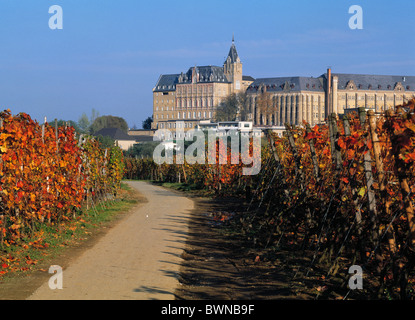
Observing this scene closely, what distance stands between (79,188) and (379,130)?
724cm

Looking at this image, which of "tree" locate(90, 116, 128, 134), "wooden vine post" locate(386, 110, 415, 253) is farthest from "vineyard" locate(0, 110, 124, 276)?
"tree" locate(90, 116, 128, 134)

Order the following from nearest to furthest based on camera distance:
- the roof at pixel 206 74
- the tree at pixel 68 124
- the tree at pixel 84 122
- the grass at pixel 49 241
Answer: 1. the grass at pixel 49 241
2. the tree at pixel 68 124
3. the tree at pixel 84 122
4. the roof at pixel 206 74

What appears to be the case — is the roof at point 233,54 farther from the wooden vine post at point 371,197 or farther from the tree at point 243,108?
the wooden vine post at point 371,197

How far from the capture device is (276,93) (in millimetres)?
152875

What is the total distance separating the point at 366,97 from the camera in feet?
488

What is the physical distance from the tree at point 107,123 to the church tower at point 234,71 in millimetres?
30623

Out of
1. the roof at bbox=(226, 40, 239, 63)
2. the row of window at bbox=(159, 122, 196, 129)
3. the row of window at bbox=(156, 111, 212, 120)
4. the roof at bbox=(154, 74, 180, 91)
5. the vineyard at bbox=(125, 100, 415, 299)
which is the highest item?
the roof at bbox=(226, 40, 239, 63)

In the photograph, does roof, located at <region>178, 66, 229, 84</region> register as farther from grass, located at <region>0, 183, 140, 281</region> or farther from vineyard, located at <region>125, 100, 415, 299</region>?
vineyard, located at <region>125, 100, 415, 299</region>

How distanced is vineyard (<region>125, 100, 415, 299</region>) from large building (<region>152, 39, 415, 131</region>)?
132 meters

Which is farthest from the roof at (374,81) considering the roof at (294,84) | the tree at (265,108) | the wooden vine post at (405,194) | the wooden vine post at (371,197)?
the wooden vine post at (405,194)

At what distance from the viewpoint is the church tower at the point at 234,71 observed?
16259 cm

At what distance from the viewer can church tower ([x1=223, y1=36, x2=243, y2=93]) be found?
163m
